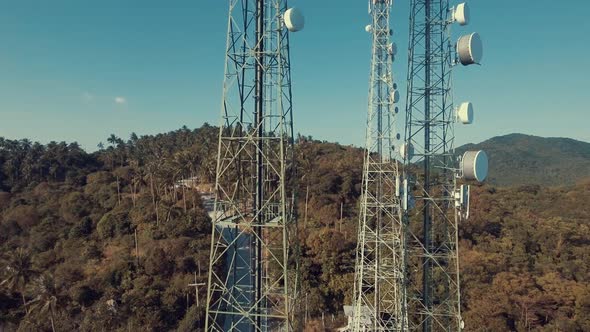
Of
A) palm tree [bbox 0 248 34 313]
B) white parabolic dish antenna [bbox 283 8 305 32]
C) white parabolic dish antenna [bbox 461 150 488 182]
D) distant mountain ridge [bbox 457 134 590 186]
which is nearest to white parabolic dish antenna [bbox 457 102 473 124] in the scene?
white parabolic dish antenna [bbox 461 150 488 182]

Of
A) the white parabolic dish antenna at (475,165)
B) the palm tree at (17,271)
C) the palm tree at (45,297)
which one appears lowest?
the palm tree at (45,297)

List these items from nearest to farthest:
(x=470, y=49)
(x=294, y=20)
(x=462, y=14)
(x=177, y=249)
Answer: (x=294, y=20), (x=470, y=49), (x=462, y=14), (x=177, y=249)

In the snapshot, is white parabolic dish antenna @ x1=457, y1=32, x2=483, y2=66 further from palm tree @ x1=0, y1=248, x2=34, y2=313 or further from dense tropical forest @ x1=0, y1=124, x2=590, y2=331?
palm tree @ x1=0, y1=248, x2=34, y2=313

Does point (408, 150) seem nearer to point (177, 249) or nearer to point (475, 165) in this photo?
point (475, 165)

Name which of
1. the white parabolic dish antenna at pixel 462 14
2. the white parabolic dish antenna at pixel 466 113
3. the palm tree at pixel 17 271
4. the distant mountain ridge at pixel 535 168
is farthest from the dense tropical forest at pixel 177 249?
the distant mountain ridge at pixel 535 168

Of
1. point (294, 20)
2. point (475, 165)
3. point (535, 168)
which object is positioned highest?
point (294, 20)

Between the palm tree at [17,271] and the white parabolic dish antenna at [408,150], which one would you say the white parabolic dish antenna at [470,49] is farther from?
the palm tree at [17,271]

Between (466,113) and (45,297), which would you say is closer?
(466,113)

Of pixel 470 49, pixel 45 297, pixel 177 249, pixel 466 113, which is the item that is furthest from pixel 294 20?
pixel 177 249
